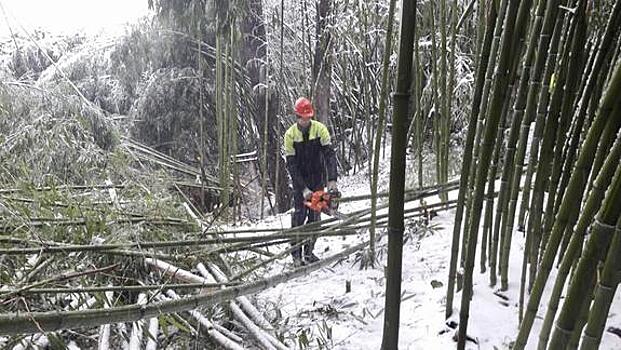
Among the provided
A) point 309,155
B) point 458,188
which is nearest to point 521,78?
point 458,188

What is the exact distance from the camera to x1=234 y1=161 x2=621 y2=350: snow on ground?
176 centimetres

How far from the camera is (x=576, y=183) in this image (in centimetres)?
89

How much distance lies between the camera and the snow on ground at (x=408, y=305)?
1762 mm

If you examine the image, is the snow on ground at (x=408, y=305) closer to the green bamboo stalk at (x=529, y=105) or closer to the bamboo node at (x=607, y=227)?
the green bamboo stalk at (x=529, y=105)

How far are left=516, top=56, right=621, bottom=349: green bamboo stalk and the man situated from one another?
96.6 inches

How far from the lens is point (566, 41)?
1.27 m

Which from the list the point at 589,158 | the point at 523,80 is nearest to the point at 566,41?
the point at 523,80

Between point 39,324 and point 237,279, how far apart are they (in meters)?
1.01

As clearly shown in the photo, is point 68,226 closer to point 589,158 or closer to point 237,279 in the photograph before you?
point 237,279

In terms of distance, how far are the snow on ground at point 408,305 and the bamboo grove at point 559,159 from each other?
12 centimetres

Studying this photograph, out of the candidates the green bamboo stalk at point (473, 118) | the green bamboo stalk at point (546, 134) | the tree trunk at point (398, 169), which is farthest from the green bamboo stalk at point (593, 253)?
the green bamboo stalk at point (473, 118)

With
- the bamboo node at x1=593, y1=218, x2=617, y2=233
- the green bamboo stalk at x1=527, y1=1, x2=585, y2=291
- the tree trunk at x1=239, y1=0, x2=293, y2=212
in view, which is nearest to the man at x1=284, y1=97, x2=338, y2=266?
the green bamboo stalk at x1=527, y1=1, x2=585, y2=291

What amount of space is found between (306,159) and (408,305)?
163cm

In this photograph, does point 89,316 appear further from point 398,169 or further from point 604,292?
point 604,292
